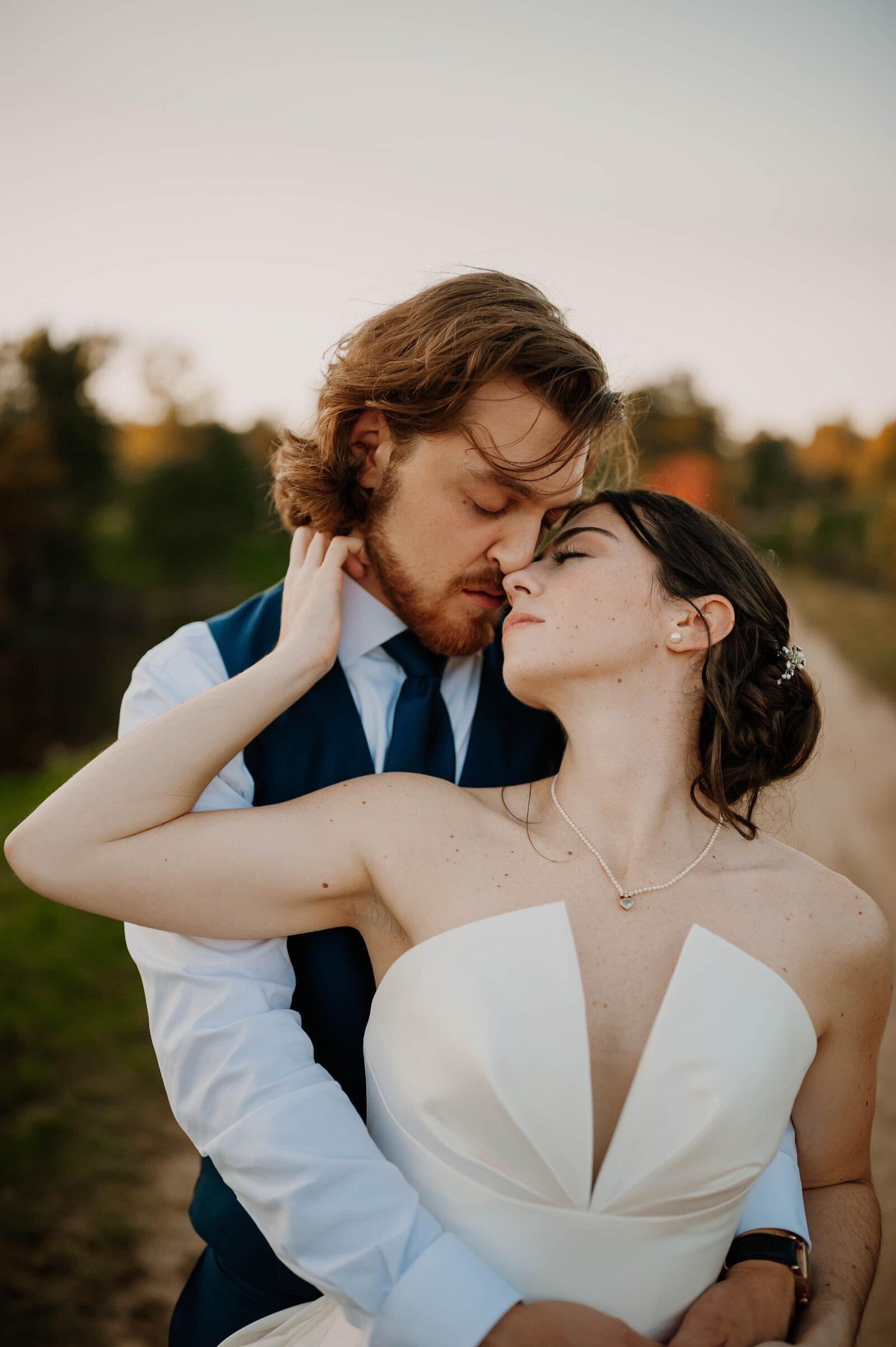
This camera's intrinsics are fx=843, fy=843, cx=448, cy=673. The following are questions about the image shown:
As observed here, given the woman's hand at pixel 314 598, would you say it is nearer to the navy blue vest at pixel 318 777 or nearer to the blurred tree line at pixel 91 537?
the navy blue vest at pixel 318 777

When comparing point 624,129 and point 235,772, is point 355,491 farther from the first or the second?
point 624,129

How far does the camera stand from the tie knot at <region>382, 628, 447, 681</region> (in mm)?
2377

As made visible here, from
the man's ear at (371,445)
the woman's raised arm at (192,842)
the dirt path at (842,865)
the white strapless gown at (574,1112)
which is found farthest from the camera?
the dirt path at (842,865)

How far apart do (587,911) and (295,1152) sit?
75 cm

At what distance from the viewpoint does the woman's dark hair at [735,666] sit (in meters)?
2.09

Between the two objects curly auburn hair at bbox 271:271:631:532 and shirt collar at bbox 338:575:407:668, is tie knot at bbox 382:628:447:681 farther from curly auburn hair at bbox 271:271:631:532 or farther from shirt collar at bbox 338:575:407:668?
curly auburn hair at bbox 271:271:631:532

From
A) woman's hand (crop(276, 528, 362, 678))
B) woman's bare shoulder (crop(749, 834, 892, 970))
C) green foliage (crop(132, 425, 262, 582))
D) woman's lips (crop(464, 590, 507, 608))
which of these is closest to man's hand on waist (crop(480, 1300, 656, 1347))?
woman's bare shoulder (crop(749, 834, 892, 970))

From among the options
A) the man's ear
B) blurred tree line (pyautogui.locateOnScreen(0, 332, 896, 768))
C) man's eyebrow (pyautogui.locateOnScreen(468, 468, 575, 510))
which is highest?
the man's ear

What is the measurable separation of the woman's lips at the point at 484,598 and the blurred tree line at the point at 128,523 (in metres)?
5.89

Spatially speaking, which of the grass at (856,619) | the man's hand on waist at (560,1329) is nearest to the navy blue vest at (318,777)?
the man's hand on waist at (560,1329)

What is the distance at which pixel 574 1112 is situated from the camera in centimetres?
162

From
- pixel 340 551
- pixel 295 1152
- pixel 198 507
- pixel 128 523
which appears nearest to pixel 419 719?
pixel 340 551

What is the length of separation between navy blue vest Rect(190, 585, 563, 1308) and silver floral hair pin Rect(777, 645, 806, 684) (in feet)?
2.27

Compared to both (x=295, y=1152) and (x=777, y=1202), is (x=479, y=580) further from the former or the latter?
(x=777, y=1202)
